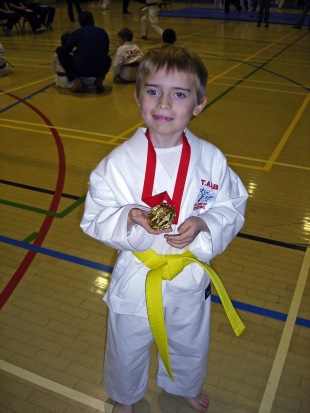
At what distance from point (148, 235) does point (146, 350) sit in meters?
0.61

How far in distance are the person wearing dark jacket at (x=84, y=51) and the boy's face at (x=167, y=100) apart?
20.1ft

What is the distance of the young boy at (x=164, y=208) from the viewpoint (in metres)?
1.41

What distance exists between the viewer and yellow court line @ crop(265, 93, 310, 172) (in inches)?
178

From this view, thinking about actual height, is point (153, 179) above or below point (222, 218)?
above

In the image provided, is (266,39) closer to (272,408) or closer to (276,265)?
(276,265)

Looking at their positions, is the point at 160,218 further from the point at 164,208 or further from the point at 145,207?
the point at 145,207

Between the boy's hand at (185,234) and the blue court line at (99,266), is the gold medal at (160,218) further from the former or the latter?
the blue court line at (99,266)

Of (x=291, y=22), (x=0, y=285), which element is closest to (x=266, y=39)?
(x=291, y=22)

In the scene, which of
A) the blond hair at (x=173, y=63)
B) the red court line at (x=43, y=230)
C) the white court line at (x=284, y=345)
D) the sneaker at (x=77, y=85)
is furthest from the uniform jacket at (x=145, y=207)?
the sneaker at (x=77, y=85)

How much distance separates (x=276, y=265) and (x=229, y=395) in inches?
46.0

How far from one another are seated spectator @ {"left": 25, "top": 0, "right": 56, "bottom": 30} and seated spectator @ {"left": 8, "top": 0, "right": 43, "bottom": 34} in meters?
0.20

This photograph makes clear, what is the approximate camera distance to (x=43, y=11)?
13547mm

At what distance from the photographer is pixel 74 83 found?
23.8ft

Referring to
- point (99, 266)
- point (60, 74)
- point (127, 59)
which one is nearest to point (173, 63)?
point (99, 266)
